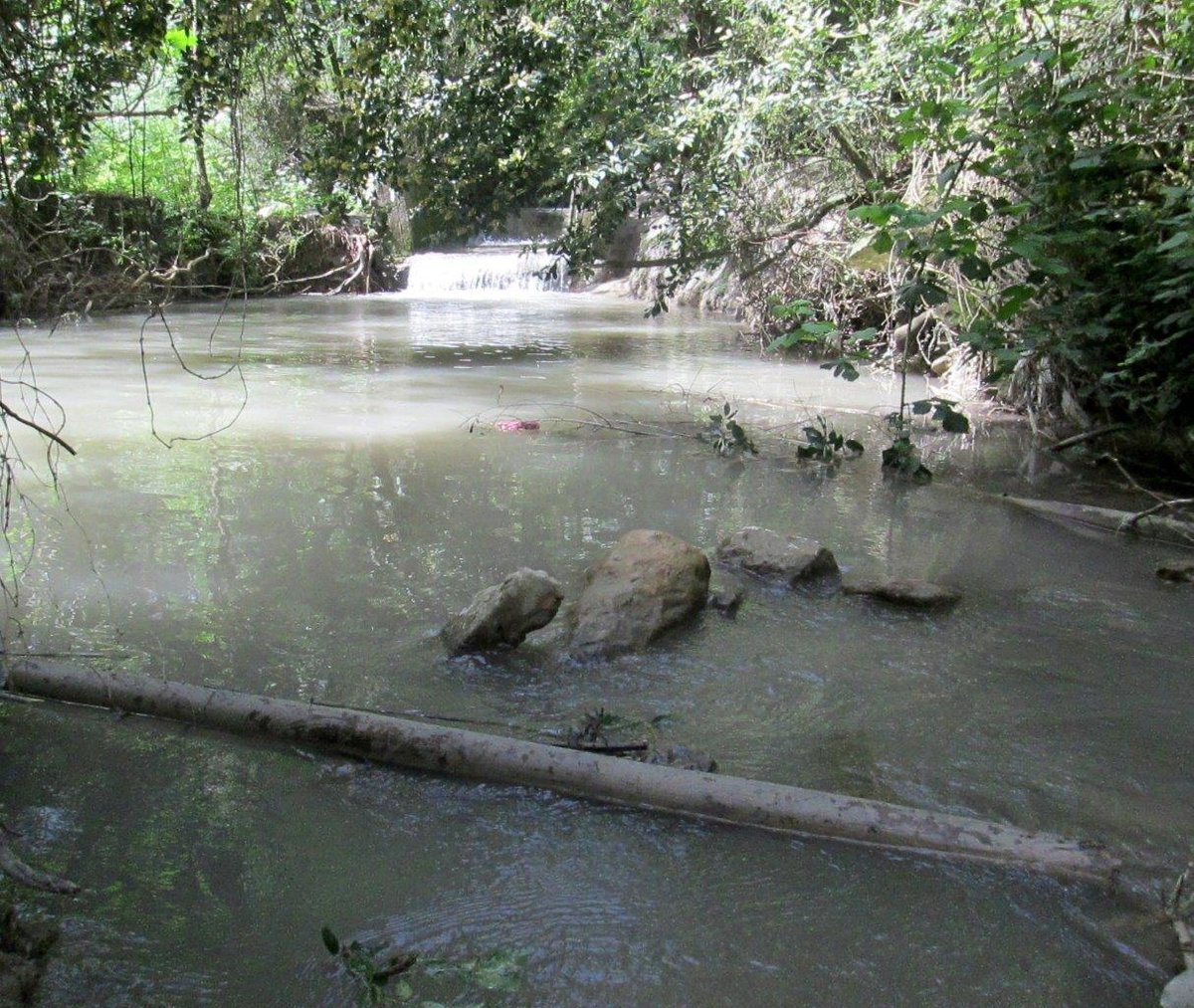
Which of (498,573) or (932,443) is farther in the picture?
(932,443)

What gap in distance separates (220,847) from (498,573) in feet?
7.06

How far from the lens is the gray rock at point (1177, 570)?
15.1 feet

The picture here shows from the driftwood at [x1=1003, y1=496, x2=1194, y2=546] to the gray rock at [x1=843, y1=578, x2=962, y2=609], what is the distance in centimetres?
153

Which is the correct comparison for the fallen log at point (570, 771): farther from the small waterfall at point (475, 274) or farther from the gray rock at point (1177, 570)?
the small waterfall at point (475, 274)

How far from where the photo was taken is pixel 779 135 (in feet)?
29.5

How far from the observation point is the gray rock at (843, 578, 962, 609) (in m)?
4.25

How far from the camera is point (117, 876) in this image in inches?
92.5

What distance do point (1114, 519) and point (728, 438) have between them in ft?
8.36

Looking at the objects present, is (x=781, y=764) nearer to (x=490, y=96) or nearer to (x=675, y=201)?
(x=490, y=96)

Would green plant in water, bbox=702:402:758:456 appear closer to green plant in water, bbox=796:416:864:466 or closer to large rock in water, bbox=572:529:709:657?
green plant in water, bbox=796:416:864:466

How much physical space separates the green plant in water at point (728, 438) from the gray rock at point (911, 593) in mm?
2672

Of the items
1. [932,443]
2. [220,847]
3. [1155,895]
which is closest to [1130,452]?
[932,443]

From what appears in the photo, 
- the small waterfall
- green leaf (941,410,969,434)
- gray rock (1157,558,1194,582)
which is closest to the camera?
gray rock (1157,558,1194,582)

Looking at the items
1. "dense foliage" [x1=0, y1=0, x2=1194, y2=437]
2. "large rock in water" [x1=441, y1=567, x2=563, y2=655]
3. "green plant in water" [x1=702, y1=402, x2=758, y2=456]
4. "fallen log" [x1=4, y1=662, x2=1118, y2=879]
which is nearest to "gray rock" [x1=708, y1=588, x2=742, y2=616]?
"large rock in water" [x1=441, y1=567, x2=563, y2=655]
